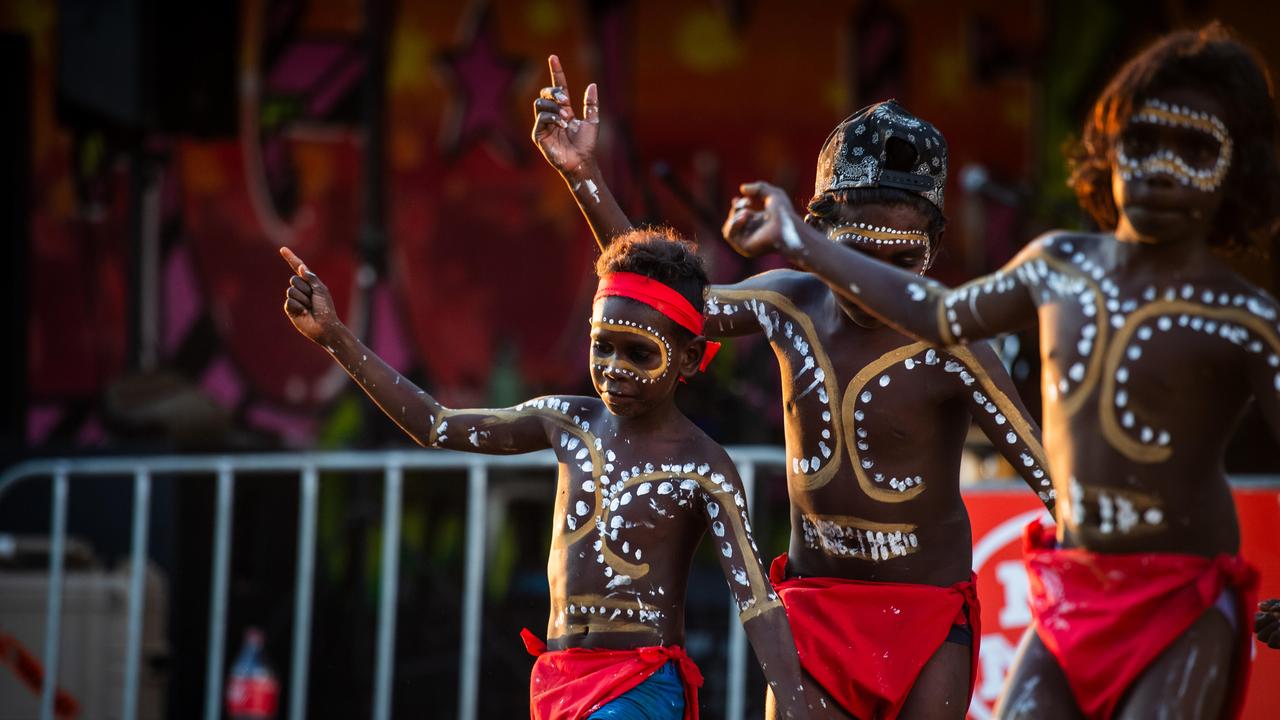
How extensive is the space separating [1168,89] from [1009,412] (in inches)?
37.2

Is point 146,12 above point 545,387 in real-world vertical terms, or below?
above

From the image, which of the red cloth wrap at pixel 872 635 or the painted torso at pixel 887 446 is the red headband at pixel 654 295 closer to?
the painted torso at pixel 887 446

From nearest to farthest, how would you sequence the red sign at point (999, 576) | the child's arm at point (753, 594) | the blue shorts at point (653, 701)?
the child's arm at point (753, 594) < the blue shorts at point (653, 701) < the red sign at point (999, 576)

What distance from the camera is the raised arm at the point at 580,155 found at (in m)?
3.91

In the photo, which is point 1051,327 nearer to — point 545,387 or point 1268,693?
point 1268,693

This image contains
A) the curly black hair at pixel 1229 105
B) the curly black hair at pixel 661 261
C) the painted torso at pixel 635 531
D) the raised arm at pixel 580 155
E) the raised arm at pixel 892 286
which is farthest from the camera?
the raised arm at pixel 580 155

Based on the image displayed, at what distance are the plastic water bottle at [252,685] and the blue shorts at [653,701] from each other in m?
3.59

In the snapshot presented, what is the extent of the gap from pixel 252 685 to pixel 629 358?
3.75 metres

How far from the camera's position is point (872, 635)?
11.1ft

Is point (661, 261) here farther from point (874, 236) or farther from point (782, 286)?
point (874, 236)

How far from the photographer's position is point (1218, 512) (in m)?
2.68

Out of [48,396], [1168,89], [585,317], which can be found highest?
[1168,89]

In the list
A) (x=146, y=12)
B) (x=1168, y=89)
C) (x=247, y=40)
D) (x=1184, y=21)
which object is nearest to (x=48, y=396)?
(x=247, y=40)

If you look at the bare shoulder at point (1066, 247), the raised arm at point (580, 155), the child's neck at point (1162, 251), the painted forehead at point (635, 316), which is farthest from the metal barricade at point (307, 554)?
the child's neck at point (1162, 251)
